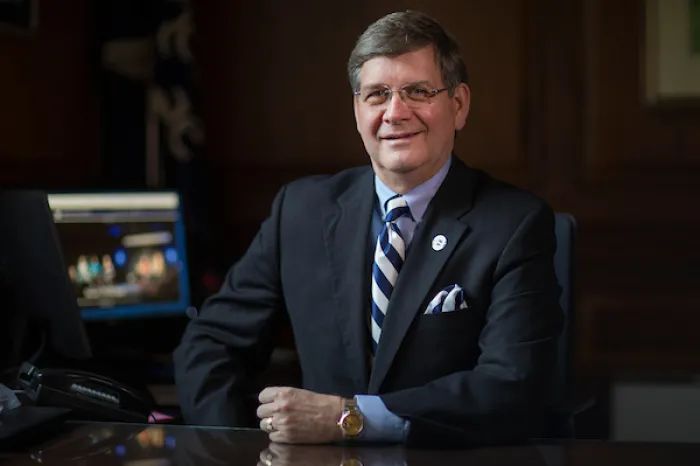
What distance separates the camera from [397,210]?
6.36ft

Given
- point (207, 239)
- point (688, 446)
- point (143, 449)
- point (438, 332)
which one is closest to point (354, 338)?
point (438, 332)

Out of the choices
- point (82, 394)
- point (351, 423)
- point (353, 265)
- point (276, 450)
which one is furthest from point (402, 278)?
point (82, 394)

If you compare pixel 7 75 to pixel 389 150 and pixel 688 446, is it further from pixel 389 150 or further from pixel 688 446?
pixel 688 446

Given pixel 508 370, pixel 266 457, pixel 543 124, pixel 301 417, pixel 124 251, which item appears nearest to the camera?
pixel 266 457

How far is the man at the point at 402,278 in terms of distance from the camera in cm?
177

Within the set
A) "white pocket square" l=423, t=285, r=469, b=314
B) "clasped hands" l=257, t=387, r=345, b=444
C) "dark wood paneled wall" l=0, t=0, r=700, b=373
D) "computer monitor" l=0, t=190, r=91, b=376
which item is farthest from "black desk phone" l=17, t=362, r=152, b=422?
"dark wood paneled wall" l=0, t=0, r=700, b=373

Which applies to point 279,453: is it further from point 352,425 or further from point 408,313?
point 408,313

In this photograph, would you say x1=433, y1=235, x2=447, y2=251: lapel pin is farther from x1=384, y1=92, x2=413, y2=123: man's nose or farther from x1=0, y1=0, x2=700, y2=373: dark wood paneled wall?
x1=0, y1=0, x2=700, y2=373: dark wood paneled wall

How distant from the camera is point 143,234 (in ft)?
10.0

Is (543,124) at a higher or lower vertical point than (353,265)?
higher

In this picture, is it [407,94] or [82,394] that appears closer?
[82,394]

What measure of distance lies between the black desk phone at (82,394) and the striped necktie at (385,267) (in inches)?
18.8

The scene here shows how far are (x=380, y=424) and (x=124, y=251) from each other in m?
1.69

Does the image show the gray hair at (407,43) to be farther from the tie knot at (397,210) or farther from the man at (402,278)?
the tie knot at (397,210)
